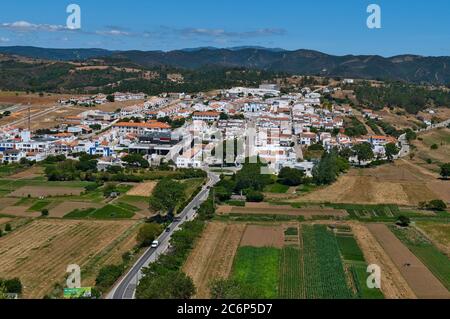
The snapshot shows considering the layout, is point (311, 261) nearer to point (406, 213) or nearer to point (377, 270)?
point (377, 270)

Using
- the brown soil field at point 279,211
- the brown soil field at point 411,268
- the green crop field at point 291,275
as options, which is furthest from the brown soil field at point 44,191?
the brown soil field at point 411,268

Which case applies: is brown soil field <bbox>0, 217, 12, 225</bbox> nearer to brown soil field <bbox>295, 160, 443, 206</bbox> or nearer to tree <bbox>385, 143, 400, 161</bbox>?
brown soil field <bbox>295, 160, 443, 206</bbox>

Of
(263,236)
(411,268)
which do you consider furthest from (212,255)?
(411,268)

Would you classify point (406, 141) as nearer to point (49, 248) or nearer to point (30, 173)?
point (30, 173)

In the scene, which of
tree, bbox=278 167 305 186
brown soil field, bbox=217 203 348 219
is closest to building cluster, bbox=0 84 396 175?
tree, bbox=278 167 305 186

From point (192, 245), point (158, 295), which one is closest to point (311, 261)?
point (192, 245)
